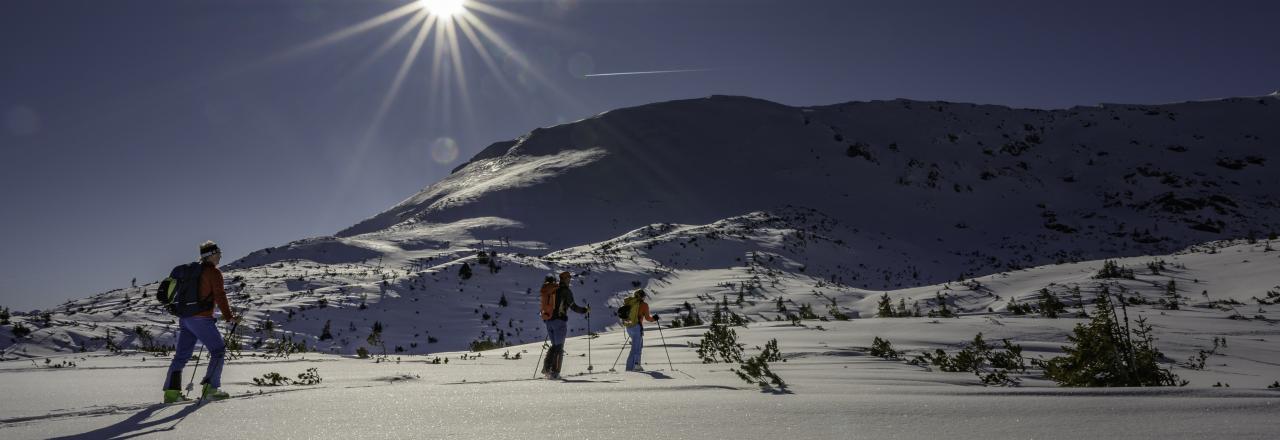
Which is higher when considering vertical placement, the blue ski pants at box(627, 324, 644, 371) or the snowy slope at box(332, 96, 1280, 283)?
the snowy slope at box(332, 96, 1280, 283)

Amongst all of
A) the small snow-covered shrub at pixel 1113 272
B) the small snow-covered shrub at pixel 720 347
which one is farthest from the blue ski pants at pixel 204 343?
the small snow-covered shrub at pixel 1113 272

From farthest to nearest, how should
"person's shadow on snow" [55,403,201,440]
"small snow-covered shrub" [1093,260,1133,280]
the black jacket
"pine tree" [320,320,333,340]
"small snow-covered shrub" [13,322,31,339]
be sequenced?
"pine tree" [320,320,333,340] < "small snow-covered shrub" [1093,260,1133,280] < "small snow-covered shrub" [13,322,31,339] < the black jacket < "person's shadow on snow" [55,403,201,440]

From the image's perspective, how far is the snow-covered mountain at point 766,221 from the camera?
52.4 feet

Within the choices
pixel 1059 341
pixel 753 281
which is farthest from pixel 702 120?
pixel 1059 341

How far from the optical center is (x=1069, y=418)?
3.41 metres

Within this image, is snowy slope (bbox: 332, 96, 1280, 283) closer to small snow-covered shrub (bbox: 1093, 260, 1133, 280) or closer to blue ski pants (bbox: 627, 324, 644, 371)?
small snow-covered shrub (bbox: 1093, 260, 1133, 280)

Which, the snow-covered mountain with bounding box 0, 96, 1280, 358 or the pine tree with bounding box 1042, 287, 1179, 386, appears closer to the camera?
the pine tree with bounding box 1042, 287, 1179, 386

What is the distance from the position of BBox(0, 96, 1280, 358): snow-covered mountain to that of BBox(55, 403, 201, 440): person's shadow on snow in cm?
937

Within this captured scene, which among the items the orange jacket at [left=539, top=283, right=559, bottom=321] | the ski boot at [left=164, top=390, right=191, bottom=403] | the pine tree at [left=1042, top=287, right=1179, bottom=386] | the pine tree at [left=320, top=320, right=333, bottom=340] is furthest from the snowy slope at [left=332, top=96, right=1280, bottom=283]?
the ski boot at [left=164, top=390, right=191, bottom=403]

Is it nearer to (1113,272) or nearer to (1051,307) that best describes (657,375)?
(1051,307)

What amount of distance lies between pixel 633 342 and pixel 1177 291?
1226 cm

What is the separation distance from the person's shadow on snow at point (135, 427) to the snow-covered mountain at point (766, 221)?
9367mm

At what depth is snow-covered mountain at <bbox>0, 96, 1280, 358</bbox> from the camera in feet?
52.4

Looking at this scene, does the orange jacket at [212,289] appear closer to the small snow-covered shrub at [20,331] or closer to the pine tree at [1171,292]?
the small snow-covered shrub at [20,331]
